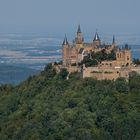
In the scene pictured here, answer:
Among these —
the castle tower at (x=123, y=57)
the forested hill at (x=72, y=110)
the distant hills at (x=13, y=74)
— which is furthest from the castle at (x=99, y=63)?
the distant hills at (x=13, y=74)

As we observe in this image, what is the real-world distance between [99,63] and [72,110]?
6.36 m

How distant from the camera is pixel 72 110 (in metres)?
57.4

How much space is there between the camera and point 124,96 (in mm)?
58188

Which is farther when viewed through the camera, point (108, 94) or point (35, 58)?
point (35, 58)

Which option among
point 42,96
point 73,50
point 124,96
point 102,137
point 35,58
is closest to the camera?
point 102,137

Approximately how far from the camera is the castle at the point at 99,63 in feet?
200

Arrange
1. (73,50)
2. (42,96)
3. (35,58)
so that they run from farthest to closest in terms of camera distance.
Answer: (35,58)
(73,50)
(42,96)

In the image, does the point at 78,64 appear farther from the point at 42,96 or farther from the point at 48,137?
the point at 48,137

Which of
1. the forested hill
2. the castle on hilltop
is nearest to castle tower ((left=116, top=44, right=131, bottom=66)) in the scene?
the castle on hilltop

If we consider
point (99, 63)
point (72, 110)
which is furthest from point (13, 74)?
point (72, 110)

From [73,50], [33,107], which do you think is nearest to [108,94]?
[33,107]

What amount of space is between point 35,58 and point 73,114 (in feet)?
366

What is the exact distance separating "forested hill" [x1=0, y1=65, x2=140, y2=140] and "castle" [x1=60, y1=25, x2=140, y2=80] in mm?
714

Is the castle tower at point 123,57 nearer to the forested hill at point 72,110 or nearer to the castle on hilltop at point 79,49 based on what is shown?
the castle on hilltop at point 79,49
